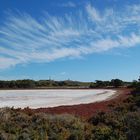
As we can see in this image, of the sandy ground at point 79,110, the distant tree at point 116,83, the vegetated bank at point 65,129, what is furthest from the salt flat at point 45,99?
the distant tree at point 116,83

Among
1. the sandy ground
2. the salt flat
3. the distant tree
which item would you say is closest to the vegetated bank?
the sandy ground

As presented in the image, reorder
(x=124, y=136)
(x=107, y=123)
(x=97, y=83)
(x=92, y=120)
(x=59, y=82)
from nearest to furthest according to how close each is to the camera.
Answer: (x=124, y=136) → (x=107, y=123) → (x=92, y=120) → (x=97, y=83) → (x=59, y=82)

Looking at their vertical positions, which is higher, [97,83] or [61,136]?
[97,83]

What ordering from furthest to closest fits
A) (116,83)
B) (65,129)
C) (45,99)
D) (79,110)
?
1. (116,83)
2. (45,99)
3. (79,110)
4. (65,129)

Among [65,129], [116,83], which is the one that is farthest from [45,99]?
[116,83]

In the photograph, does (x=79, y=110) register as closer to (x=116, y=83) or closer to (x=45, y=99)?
(x=45, y=99)

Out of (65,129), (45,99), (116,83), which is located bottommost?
(65,129)

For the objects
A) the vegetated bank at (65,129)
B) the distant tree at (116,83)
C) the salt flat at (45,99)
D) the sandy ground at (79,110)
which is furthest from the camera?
the distant tree at (116,83)

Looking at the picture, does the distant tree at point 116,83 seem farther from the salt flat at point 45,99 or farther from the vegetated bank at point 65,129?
the vegetated bank at point 65,129

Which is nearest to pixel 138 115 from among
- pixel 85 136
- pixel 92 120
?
pixel 85 136

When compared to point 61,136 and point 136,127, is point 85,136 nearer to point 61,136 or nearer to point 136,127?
point 61,136

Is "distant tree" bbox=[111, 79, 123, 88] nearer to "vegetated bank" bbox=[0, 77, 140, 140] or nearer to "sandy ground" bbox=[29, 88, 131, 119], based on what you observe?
"sandy ground" bbox=[29, 88, 131, 119]

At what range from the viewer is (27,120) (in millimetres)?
15969

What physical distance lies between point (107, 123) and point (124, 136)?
10.5 ft
